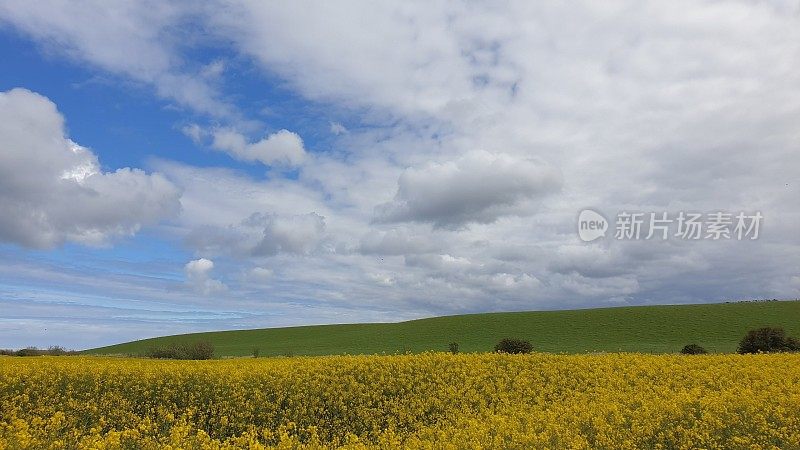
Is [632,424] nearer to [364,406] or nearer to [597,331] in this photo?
[364,406]

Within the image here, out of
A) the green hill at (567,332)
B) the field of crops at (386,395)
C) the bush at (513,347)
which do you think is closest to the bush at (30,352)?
the green hill at (567,332)

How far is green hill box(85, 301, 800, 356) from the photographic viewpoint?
56594mm

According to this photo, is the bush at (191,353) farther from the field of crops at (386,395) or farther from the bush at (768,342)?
the bush at (768,342)

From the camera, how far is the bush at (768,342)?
34.1m

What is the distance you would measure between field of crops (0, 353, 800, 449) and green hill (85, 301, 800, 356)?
32.8 metres

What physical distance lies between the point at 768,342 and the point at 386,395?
92.0 feet

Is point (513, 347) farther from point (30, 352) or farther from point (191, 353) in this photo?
point (30, 352)

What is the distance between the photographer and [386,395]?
58.1ft

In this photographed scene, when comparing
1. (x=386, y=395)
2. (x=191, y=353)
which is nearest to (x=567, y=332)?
(x=191, y=353)

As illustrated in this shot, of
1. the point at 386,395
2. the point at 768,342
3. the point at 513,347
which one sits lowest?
the point at 386,395

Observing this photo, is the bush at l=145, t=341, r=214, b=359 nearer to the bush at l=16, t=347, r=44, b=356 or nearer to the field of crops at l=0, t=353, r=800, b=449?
the bush at l=16, t=347, r=44, b=356

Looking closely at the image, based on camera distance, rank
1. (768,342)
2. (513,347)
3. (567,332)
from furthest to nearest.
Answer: (567,332)
(768,342)
(513,347)

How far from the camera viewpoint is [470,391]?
1670cm

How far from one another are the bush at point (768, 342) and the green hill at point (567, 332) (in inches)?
452
